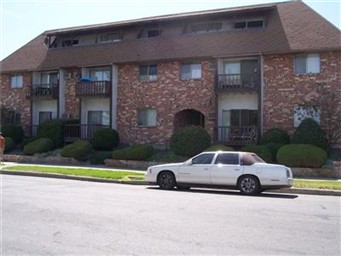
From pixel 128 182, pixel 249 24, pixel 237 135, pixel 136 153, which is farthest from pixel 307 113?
pixel 128 182

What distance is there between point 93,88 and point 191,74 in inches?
284

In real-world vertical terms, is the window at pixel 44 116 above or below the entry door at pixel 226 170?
above

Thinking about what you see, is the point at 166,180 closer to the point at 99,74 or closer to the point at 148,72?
the point at 148,72

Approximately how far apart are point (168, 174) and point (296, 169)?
25.2 feet

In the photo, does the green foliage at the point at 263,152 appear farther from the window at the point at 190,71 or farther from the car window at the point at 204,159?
the window at the point at 190,71

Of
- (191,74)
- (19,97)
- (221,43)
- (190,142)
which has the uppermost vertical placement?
(221,43)

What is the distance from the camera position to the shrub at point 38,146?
3038cm

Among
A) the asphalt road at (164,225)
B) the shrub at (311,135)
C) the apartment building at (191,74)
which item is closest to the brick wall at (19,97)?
the apartment building at (191,74)

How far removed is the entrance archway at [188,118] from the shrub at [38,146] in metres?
8.50

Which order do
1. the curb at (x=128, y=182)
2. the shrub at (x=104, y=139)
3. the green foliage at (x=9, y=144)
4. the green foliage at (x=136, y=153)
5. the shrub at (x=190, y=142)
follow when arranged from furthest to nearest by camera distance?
the green foliage at (x=9, y=144)
the shrub at (x=104, y=139)
the green foliage at (x=136, y=153)
the shrub at (x=190, y=142)
the curb at (x=128, y=182)

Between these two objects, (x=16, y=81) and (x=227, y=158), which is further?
(x=16, y=81)

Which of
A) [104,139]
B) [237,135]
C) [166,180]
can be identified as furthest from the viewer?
[104,139]

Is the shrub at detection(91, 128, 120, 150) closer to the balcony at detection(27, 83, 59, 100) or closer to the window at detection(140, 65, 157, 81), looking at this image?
the window at detection(140, 65, 157, 81)

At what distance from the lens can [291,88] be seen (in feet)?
89.1
